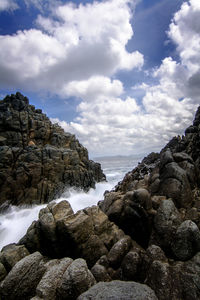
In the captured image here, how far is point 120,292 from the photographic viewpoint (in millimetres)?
5988

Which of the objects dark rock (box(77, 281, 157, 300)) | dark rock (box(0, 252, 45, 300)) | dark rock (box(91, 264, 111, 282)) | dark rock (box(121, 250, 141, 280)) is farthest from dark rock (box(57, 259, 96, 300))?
dark rock (box(121, 250, 141, 280))

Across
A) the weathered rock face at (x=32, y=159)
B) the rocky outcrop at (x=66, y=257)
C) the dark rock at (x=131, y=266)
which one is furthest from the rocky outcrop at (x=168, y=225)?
the weathered rock face at (x=32, y=159)

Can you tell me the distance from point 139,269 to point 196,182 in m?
9.69

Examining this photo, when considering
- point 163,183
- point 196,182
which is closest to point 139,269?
point 163,183

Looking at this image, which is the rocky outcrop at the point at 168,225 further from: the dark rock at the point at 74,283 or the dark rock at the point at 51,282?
the dark rock at the point at 51,282

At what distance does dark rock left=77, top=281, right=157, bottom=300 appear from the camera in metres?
5.76

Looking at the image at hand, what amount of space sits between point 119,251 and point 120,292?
12.8ft

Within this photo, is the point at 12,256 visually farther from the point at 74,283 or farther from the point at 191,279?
the point at 191,279

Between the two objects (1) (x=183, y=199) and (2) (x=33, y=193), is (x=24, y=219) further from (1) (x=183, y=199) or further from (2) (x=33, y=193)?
(1) (x=183, y=199)

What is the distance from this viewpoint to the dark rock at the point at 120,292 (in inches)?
227

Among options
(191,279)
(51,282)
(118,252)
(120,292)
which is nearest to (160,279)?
(191,279)

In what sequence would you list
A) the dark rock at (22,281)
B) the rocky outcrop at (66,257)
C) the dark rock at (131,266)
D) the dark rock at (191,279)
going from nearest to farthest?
the dark rock at (191,279) → the rocky outcrop at (66,257) → the dark rock at (22,281) → the dark rock at (131,266)

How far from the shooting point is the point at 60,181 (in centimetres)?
4050

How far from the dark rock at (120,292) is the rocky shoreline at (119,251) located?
1.5 inches
